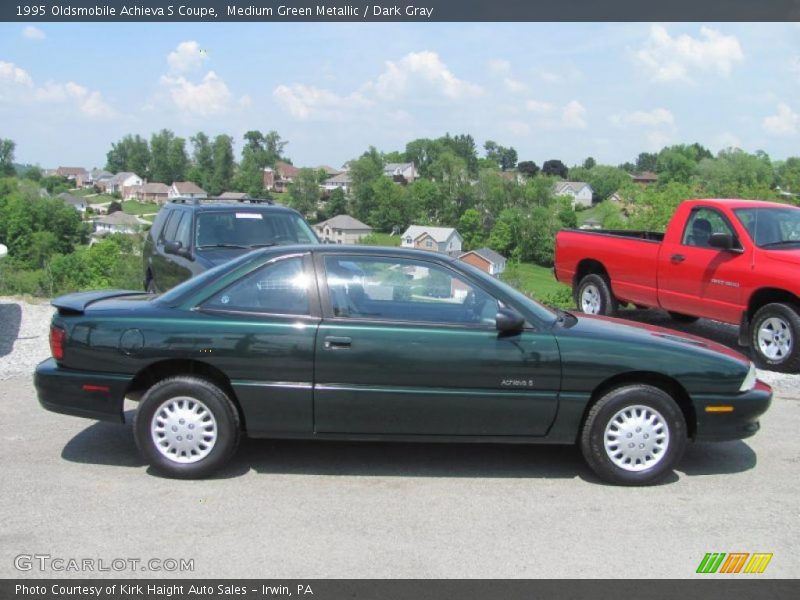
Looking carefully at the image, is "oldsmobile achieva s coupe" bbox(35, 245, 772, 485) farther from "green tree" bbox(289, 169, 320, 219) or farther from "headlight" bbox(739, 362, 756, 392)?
"green tree" bbox(289, 169, 320, 219)

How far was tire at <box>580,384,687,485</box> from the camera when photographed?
193 inches

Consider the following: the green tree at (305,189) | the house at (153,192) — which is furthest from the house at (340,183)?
the house at (153,192)

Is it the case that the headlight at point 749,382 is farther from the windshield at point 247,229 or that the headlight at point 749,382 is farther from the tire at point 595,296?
the windshield at point 247,229

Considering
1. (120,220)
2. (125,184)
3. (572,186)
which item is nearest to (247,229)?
(120,220)

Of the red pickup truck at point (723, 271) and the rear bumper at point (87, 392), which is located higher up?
the red pickup truck at point (723, 271)

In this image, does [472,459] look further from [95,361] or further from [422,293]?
[95,361]

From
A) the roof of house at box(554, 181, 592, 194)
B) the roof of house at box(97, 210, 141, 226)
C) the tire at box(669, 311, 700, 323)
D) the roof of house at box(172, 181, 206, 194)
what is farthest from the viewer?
the roof of house at box(554, 181, 592, 194)

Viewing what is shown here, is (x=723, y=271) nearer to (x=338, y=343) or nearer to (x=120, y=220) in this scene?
(x=338, y=343)

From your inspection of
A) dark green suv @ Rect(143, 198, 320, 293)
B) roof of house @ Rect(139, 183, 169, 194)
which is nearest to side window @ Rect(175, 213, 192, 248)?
dark green suv @ Rect(143, 198, 320, 293)

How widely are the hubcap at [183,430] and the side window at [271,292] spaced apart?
0.68 meters

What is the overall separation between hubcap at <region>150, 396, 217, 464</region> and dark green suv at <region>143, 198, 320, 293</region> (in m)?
3.86

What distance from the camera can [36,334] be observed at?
957cm

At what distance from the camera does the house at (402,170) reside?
71.4m

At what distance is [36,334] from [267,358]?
6.06 meters
